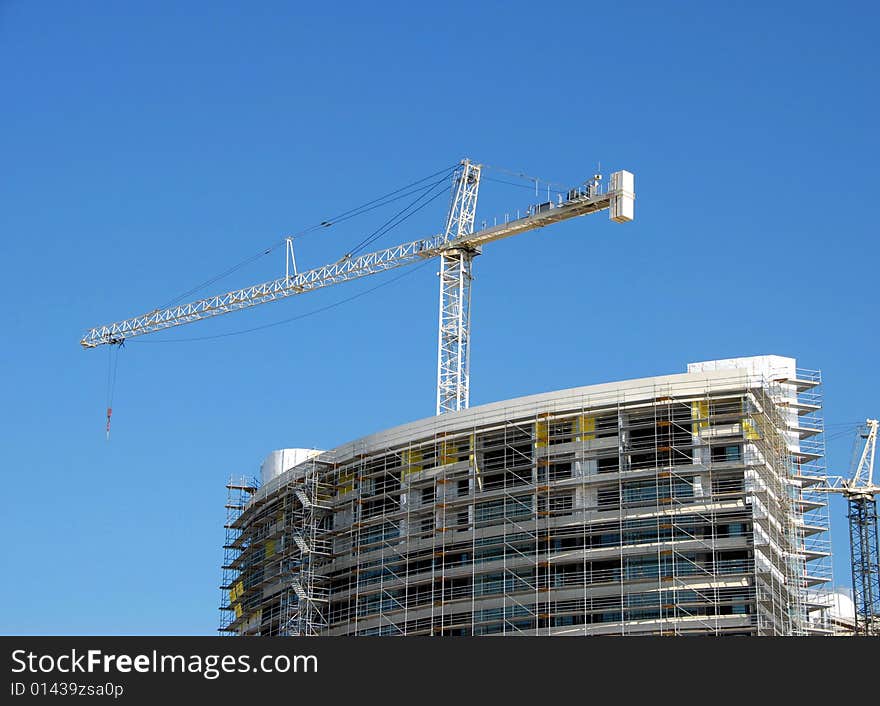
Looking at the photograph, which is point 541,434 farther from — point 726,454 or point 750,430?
point 750,430

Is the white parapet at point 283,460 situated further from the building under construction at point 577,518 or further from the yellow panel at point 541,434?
the yellow panel at point 541,434

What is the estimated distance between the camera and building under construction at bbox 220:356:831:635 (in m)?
84.2

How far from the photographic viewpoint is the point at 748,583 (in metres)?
82.8

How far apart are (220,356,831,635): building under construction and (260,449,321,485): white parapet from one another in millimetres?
10499

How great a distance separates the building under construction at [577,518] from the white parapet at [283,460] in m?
10.5

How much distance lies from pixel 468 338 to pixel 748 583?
38628 millimetres

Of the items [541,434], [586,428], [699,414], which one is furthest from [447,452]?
[699,414]

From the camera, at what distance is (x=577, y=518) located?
87.6 metres

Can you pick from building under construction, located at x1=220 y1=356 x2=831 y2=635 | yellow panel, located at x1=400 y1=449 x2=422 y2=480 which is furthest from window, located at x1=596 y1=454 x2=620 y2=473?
yellow panel, located at x1=400 y1=449 x2=422 y2=480

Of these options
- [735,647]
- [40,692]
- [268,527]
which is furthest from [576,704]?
[268,527]

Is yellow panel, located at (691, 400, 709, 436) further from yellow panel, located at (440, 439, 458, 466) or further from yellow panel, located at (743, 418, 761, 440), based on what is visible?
yellow panel, located at (440, 439, 458, 466)

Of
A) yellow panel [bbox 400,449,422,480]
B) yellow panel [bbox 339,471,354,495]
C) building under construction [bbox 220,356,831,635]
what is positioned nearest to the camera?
building under construction [bbox 220,356,831,635]

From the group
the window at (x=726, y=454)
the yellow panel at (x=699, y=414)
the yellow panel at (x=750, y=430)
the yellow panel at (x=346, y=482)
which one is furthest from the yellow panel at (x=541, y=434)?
the yellow panel at (x=346, y=482)

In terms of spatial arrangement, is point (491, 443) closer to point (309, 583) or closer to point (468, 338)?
point (309, 583)
